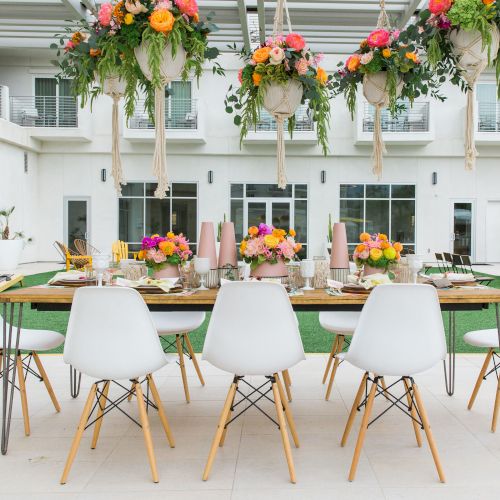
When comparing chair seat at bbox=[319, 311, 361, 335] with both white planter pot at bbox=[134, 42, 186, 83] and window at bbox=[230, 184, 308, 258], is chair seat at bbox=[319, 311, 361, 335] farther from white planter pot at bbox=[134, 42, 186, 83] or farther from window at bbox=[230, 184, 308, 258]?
window at bbox=[230, 184, 308, 258]

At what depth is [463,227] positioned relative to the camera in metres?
17.0

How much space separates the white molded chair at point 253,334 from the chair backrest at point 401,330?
34cm

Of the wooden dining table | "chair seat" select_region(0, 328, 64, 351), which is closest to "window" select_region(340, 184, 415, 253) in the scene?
the wooden dining table

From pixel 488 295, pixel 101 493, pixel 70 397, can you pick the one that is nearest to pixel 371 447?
pixel 488 295

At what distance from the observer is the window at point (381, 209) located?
55.2 ft

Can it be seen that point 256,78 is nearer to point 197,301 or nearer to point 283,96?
point 283,96

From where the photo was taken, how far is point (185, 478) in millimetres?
2518

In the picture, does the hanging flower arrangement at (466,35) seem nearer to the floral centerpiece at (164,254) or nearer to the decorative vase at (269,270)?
the decorative vase at (269,270)

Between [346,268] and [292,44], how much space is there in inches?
56.6

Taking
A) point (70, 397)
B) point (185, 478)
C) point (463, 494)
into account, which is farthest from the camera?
point (70, 397)

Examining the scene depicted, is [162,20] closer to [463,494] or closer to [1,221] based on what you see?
[463,494]

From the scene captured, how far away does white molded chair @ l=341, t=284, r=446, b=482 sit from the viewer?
2.50m

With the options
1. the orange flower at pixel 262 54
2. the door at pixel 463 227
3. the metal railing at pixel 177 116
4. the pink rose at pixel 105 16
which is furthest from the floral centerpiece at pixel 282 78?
the door at pixel 463 227

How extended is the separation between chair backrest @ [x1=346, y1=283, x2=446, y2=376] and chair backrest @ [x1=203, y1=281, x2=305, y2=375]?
349 mm
